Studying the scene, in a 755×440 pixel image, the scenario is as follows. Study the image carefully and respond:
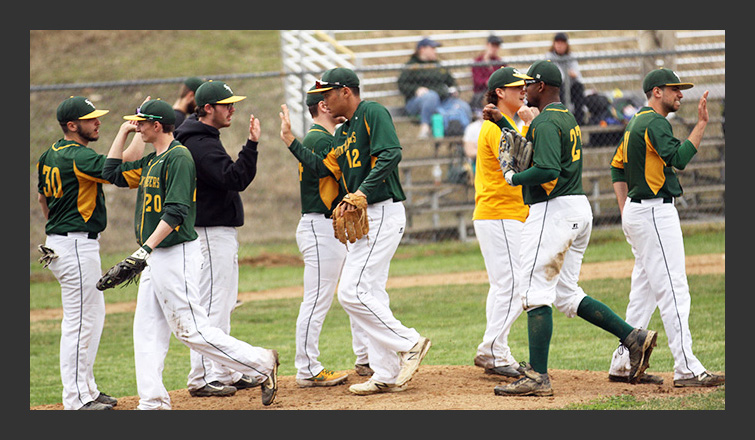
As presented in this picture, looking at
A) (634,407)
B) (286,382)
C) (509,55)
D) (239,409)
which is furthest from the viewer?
(509,55)

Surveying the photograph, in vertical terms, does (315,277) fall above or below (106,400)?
above

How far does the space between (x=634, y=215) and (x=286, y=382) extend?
9.97 ft

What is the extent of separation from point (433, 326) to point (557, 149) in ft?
14.4

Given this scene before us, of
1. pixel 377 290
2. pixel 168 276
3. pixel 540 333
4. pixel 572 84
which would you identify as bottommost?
pixel 540 333

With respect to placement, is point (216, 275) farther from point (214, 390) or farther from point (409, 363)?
point (409, 363)

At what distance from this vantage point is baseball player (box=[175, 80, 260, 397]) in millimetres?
6371

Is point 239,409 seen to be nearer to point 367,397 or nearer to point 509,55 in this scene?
point 367,397

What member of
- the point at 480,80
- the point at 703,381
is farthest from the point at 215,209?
the point at 480,80

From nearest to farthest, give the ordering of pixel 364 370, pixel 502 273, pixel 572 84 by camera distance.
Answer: pixel 502 273
pixel 364 370
pixel 572 84

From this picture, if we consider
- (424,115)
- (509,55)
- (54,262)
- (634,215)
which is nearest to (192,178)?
(54,262)

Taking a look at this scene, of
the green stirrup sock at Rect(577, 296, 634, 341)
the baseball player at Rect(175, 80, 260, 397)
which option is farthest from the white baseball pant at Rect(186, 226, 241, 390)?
the green stirrup sock at Rect(577, 296, 634, 341)

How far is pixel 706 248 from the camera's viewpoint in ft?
44.7

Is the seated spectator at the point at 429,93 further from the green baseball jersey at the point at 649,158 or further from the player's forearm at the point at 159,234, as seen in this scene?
the player's forearm at the point at 159,234

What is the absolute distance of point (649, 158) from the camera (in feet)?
20.8
